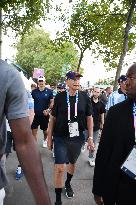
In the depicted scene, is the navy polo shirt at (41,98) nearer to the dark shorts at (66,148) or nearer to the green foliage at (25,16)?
the dark shorts at (66,148)

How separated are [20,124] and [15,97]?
0.13 m

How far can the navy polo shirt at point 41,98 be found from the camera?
9438 mm

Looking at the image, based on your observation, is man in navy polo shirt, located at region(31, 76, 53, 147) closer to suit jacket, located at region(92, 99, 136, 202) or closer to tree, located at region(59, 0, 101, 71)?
suit jacket, located at region(92, 99, 136, 202)

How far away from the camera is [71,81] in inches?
231

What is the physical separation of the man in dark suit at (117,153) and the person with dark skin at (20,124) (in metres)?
1.41

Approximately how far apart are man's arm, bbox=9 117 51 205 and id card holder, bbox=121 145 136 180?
1403mm

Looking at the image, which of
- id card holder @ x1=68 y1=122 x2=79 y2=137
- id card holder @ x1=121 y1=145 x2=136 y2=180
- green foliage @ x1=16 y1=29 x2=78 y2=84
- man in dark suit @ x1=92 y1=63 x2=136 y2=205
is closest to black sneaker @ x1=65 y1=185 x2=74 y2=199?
id card holder @ x1=68 y1=122 x2=79 y2=137

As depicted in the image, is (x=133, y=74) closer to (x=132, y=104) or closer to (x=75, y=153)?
(x=132, y=104)

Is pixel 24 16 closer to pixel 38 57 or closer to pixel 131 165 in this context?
pixel 131 165

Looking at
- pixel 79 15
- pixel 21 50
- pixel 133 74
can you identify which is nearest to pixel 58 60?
pixel 21 50

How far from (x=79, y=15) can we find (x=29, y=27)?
13.1ft

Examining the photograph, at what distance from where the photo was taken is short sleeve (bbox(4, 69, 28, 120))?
175 cm

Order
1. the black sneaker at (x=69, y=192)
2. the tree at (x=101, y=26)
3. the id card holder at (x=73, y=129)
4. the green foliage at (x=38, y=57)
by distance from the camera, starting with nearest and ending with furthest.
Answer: the id card holder at (x=73, y=129)
the black sneaker at (x=69, y=192)
the tree at (x=101, y=26)
the green foliage at (x=38, y=57)

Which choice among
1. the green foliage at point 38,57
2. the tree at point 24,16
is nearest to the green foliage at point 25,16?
the tree at point 24,16
